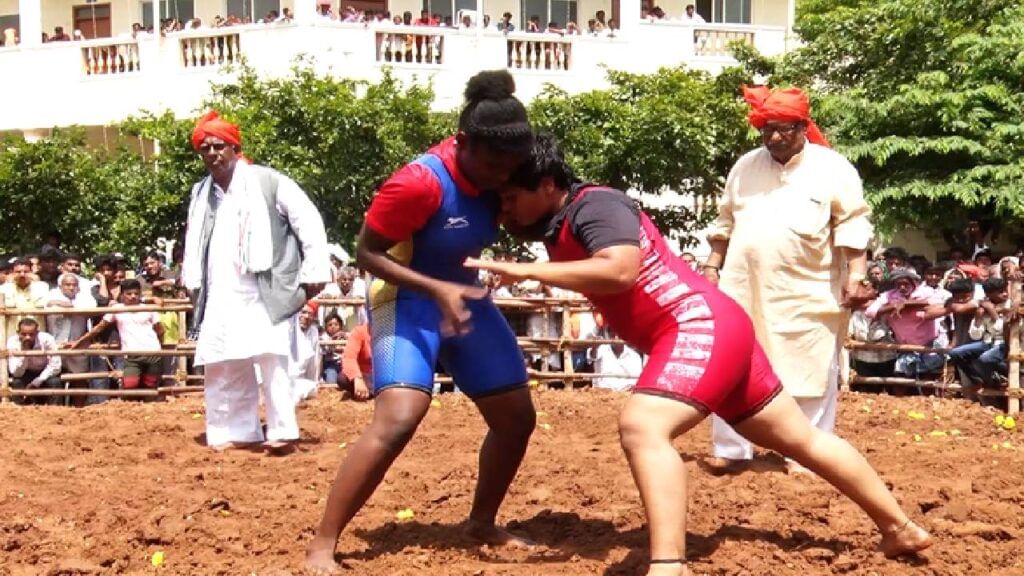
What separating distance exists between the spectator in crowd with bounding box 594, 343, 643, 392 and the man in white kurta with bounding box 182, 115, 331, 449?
5.08 meters

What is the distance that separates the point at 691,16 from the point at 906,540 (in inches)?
875

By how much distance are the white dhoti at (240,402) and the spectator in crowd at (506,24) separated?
16849mm


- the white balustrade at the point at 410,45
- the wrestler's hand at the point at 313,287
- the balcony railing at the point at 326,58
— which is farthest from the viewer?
the white balustrade at the point at 410,45

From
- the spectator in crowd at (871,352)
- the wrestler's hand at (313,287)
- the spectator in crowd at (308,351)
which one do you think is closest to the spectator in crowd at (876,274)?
the spectator in crowd at (871,352)

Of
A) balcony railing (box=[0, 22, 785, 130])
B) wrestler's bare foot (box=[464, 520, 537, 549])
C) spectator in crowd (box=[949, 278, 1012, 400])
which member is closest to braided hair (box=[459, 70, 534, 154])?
wrestler's bare foot (box=[464, 520, 537, 549])

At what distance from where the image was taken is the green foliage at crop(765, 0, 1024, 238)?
18.7 meters

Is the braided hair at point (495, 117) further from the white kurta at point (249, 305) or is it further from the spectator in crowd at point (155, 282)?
the spectator in crowd at point (155, 282)

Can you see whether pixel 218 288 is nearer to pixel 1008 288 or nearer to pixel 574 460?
pixel 574 460

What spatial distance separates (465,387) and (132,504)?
1.85 meters

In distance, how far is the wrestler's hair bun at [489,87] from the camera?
16.7 feet

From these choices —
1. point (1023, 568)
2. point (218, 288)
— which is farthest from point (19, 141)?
point (1023, 568)

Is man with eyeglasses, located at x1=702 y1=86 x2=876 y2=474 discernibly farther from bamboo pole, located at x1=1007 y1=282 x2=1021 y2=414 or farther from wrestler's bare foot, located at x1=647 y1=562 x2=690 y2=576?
bamboo pole, located at x1=1007 y1=282 x2=1021 y2=414

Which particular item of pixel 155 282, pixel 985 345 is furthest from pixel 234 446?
pixel 155 282

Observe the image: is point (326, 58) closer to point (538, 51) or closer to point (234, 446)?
point (538, 51)
